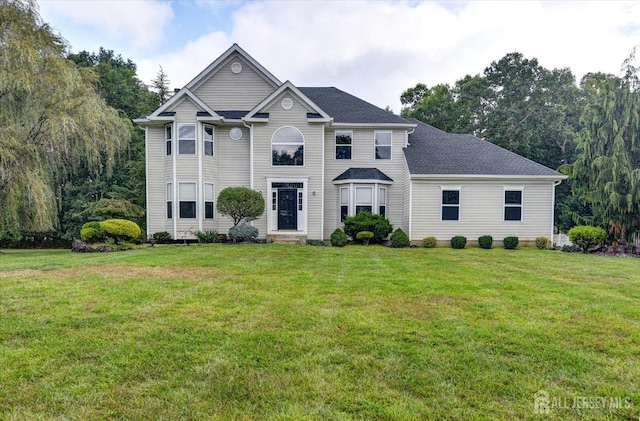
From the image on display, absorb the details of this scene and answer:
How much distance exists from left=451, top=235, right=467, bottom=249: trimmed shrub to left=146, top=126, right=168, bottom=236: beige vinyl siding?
13494mm

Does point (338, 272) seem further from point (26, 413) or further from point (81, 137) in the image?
point (81, 137)

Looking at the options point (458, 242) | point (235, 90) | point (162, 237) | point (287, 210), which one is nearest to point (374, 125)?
point (287, 210)

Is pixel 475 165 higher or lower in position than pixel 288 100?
lower

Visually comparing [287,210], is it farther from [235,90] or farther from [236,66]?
[236,66]

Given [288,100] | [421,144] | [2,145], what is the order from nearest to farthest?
[2,145]
[288,100]
[421,144]

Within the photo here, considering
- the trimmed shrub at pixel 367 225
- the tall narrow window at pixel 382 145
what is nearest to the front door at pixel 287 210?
the trimmed shrub at pixel 367 225

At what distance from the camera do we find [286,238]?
15344 millimetres

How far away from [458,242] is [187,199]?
41.2ft

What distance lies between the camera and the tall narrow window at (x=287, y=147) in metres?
15.5

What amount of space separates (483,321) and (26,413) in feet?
15.3

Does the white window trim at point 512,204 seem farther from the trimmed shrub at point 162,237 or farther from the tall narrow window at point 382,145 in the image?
Answer: the trimmed shrub at point 162,237

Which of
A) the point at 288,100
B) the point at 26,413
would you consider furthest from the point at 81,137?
the point at 26,413

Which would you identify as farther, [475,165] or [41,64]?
[475,165]

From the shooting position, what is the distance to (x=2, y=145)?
433 inches
